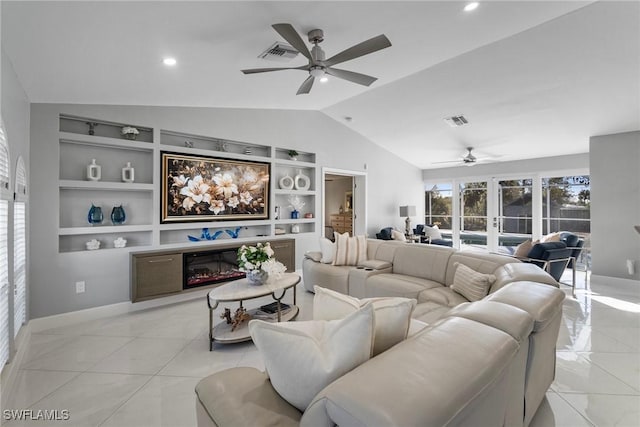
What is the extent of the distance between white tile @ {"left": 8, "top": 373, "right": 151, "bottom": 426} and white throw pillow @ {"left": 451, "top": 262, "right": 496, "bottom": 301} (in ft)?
9.12

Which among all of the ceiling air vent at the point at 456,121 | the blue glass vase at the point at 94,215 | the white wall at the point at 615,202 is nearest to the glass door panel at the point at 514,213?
the white wall at the point at 615,202

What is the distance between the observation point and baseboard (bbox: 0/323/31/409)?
2.02 meters

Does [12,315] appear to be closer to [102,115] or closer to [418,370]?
[102,115]

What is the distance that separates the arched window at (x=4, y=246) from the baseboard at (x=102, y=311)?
3.59ft

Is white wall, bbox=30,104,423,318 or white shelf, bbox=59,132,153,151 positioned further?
white shelf, bbox=59,132,153,151

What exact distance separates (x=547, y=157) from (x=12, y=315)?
8.75m

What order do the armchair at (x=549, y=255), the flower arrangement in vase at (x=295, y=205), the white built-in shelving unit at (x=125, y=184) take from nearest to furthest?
the white built-in shelving unit at (x=125, y=184) → the armchair at (x=549, y=255) → the flower arrangement in vase at (x=295, y=205)

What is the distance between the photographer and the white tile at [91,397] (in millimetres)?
1879

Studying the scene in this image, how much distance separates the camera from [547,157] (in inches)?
257

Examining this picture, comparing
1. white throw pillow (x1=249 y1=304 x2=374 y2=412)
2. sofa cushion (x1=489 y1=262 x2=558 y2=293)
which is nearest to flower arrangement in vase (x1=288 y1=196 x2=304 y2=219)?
sofa cushion (x1=489 y1=262 x2=558 y2=293)

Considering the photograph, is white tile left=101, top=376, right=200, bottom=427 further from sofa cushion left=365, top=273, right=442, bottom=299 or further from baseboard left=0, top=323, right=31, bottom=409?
sofa cushion left=365, top=273, right=442, bottom=299

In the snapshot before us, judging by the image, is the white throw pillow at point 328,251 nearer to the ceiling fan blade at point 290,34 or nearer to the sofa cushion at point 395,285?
the sofa cushion at point 395,285

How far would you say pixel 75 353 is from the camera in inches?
106

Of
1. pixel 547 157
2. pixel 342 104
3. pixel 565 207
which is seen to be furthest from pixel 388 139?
pixel 565 207
